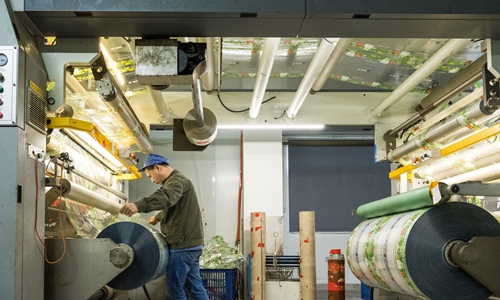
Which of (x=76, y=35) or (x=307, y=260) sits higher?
(x=76, y=35)

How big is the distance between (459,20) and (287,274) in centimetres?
522

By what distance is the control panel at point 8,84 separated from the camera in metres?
3.53

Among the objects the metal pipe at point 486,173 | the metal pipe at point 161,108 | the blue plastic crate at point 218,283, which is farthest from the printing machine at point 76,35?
the blue plastic crate at point 218,283

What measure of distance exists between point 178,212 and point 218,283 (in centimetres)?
196

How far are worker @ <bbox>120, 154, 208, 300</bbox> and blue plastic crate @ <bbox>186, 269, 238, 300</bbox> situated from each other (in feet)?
5.14

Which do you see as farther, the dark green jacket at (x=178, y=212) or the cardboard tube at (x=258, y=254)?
the cardboard tube at (x=258, y=254)

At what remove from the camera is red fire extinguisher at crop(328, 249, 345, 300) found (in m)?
7.49

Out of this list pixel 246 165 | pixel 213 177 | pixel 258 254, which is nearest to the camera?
pixel 258 254

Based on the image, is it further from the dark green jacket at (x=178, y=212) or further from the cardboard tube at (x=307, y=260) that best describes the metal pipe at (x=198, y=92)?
the cardboard tube at (x=307, y=260)

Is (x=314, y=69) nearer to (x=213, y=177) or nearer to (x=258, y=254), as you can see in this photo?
(x=258, y=254)

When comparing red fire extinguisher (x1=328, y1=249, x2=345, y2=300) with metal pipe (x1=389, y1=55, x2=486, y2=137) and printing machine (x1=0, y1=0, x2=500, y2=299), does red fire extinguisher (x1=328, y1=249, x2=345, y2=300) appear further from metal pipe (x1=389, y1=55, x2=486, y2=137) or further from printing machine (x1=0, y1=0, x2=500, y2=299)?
printing machine (x1=0, y1=0, x2=500, y2=299)

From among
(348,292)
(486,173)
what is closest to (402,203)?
(486,173)

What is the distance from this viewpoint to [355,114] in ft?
28.5

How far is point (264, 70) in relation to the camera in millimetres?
6410
